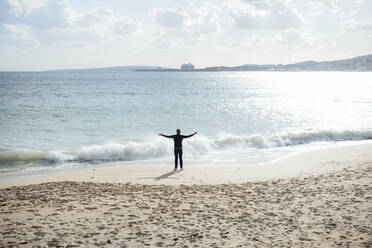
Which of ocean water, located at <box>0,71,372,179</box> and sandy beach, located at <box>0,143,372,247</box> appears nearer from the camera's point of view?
sandy beach, located at <box>0,143,372,247</box>

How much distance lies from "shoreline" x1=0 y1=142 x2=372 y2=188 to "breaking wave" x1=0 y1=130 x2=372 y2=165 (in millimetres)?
2155

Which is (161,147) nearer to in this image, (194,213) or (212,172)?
(212,172)

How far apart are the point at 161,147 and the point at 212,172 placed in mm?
6745

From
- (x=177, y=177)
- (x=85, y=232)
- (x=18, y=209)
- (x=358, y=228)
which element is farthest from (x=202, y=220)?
(x=177, y=177)

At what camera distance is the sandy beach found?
707cm

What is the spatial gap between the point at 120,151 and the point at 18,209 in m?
11.8

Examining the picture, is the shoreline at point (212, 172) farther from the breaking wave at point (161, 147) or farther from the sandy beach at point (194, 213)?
the breaking wave at point (161, 147)

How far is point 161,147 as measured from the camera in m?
21.1

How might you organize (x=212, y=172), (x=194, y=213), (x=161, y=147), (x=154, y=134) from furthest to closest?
(x=154, y=134)
(x=161, y=147)
(x=212, y=172)
(x=194, y=213)

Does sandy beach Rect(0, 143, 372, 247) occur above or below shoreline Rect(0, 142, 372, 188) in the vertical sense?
above

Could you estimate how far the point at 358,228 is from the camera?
7.58 meters

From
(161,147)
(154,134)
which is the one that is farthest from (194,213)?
(154,134)

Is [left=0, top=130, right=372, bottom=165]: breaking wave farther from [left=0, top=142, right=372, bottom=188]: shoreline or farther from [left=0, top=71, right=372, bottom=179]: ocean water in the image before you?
[left=0, top=142, right=372, bottom=188]: shoreline

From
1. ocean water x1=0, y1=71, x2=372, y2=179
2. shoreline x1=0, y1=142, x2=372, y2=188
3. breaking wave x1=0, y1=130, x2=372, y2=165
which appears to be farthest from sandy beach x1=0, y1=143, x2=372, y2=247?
breaking wave x1=0, y1=130, x2=372, y2=165
